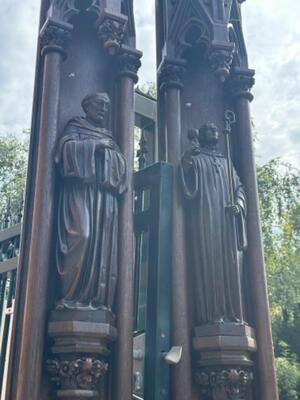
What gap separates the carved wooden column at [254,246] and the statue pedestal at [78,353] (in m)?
1.33

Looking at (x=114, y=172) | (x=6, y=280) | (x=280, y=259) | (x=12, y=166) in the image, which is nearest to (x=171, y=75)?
(x=114, y=172)

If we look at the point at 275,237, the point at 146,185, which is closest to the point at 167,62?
the point at 146,185

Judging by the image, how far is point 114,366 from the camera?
13.4 feet

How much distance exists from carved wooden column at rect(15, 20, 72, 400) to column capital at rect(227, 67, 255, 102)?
66.9 inches

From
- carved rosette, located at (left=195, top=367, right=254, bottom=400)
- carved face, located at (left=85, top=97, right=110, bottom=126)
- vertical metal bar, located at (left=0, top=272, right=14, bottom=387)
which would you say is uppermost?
carved face, located at (left=85, top=97, right=110, bottom=126)

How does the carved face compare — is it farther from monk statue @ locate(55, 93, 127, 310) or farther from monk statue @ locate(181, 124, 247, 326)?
monk statue @ locate(181, 124, 247, 326)

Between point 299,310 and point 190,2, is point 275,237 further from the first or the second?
point 190,2

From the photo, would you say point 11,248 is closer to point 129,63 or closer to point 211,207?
point 211,207

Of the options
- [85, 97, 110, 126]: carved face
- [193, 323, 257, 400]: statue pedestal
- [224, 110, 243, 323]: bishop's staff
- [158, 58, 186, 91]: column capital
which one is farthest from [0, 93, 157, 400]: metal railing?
[193, 323, 257, 400]: statue pedestal

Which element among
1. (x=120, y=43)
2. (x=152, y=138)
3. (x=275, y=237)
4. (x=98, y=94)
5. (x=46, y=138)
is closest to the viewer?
(x=46, y=138)

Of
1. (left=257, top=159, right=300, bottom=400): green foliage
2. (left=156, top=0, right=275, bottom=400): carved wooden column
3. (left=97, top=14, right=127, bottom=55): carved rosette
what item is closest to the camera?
(left=156, top=0, right=275, bottom=400): carved wooden column

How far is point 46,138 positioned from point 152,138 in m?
2.05

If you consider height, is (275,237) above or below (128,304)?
above

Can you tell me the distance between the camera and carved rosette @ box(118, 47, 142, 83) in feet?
16.8
